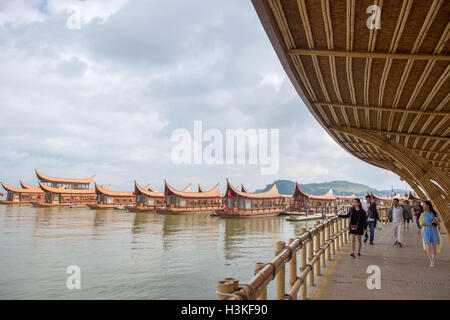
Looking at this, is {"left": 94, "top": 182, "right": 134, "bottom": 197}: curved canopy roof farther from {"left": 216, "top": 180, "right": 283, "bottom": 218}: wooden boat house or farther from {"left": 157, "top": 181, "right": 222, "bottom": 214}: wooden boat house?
{"left": 216, "top": 180, "right": 283, "bottom": 218}: wooden boat house

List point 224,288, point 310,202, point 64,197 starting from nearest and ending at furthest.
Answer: point 224,288
point 310,202
point 64,197

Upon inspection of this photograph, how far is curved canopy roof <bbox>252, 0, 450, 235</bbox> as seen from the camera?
10.5 feet

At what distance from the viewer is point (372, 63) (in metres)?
4.29

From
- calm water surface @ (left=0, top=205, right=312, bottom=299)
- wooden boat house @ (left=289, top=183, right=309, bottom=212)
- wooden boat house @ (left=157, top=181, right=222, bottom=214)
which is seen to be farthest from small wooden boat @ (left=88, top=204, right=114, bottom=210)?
calm water surface @ (left=0, top=205, right=312, bottom=299)

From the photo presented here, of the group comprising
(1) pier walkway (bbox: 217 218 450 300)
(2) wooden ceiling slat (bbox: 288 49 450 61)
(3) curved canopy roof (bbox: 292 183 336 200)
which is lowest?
(3) curved canopy roof (bbox: 292 183 336 200)

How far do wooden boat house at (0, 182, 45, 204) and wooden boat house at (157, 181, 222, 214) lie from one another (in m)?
28.7

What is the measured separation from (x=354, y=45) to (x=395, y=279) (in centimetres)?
327

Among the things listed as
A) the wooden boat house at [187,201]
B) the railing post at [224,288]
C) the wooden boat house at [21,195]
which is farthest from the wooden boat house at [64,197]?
the railing post at [224,288]

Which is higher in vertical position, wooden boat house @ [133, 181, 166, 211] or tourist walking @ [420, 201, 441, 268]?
tourist walking @ [420, 201, 441, 268]

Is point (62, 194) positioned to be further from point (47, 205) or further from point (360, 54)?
point (360, 54)

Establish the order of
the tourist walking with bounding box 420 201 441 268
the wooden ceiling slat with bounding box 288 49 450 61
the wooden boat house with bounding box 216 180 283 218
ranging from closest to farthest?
the wooden ceiling slat with bounding box 288 49 450 61 → the tourist walking with bounding box 420 201 441 268 → the wooden boat house with bounding box 216 180 283 218

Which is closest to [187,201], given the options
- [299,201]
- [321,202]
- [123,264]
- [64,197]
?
[299,201]

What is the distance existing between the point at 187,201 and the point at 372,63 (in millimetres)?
35739

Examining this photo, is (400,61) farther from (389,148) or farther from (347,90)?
(389,148)
